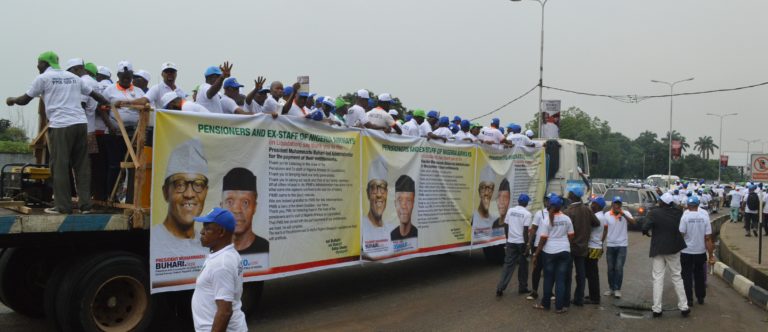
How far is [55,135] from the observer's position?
5.74m

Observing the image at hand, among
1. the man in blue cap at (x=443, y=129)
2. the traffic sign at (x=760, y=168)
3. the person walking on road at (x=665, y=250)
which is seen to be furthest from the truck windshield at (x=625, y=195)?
the person walking on road at (x=665, y=250)

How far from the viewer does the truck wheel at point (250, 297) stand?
669 cm

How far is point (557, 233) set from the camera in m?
8.20

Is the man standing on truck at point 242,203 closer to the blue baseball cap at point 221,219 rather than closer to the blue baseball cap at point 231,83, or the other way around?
the blue baseball cap at point 231,83

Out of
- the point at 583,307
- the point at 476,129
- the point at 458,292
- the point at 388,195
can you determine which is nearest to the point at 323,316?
the point at 388,195

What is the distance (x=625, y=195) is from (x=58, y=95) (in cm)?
1950

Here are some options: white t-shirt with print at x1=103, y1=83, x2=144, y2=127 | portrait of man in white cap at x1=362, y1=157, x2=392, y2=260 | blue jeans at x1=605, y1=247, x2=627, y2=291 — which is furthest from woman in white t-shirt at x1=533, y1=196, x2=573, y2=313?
white t-shirt with print at x1=103, y1=83, x2=144, y2=127

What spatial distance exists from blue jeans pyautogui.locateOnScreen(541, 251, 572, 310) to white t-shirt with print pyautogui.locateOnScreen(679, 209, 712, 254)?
6.27 ft

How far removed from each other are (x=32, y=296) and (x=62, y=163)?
1.92m

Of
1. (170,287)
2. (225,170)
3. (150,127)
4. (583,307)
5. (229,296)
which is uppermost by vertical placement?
(150,127)

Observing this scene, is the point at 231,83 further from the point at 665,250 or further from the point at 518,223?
the point at 665,250

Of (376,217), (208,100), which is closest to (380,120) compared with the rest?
(376,217)

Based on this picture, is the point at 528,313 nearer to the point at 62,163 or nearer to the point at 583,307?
the point at 583,307

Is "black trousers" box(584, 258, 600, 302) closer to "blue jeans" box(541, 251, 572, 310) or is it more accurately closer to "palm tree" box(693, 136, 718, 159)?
"blue jeans" box(541, 251, 572, 310)
